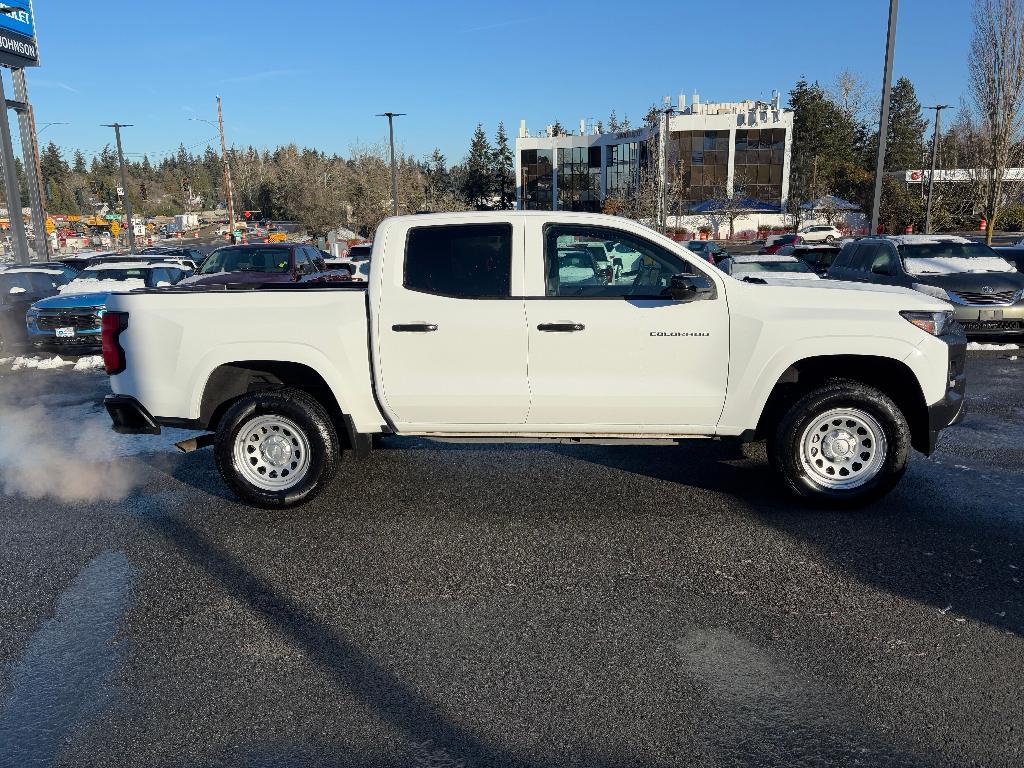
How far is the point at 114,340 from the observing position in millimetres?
5641

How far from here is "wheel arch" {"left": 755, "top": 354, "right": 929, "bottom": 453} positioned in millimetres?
5457

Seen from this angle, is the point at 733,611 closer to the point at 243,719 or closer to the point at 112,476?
the point at 243,719

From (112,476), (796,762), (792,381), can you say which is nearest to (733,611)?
(796,762)

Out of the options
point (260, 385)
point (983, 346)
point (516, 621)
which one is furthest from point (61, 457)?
point (983, 346)

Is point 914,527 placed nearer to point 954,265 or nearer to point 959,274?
point 959,274

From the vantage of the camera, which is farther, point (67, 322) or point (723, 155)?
point (723, 155)

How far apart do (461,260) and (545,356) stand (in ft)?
2.95

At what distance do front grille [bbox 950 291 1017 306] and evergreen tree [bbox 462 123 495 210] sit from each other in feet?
305

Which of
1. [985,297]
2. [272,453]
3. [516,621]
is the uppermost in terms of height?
[985,297]

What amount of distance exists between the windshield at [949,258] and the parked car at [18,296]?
14.7 meters

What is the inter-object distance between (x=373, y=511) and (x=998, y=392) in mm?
7841

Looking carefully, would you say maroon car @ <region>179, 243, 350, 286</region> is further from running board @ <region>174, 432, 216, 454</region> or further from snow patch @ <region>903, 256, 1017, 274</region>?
snow patch @ <region>903, 256, 1017, 274</region>

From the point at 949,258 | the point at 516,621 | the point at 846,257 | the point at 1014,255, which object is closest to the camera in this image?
the point at 516,621

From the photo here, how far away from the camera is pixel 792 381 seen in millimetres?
5523
